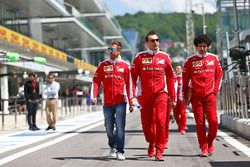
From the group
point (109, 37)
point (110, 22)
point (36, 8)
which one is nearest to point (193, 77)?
point (36, 8)

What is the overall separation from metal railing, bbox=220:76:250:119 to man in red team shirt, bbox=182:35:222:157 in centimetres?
326

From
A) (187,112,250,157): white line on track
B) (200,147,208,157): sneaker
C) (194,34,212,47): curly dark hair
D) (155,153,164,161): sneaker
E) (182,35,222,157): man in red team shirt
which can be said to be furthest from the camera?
(187,112,250,157): white line on track

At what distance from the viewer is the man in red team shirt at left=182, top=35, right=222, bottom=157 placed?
9.36m

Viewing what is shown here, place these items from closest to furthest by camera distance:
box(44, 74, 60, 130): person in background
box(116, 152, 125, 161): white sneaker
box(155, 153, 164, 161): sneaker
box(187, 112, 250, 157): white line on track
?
box(155, 153, 164, 161): sneaker
box(116, 152, 125, 161): white sneaker
box(187, 112, 250, 157): white line on track
box(44, 74, 60, 130): person in background

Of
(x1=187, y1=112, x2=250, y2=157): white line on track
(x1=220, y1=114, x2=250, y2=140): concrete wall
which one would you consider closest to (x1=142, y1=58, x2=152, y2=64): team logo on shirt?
(x1=187, y1=112, x2=250, y2=157): white line on track

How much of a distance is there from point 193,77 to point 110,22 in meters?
73.6

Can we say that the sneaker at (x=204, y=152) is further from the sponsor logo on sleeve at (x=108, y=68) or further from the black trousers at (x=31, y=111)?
the black trousers at (x=31, y=111)

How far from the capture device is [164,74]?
902cm

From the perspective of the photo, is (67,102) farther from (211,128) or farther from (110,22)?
(110,22)

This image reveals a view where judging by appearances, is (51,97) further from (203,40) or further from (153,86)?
(153,86)

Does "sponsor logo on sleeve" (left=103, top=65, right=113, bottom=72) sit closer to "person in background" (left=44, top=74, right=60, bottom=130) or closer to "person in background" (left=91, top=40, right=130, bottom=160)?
"person in background" (left=91, top=40, right=130, bottom=160)

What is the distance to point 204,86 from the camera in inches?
369

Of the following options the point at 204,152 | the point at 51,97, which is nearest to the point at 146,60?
the point at 204,152

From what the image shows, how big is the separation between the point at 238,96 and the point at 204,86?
477 cm
